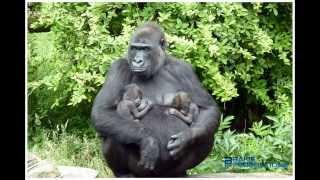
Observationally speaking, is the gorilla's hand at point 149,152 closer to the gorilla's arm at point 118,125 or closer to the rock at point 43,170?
the gorilla's arm at point 118,125

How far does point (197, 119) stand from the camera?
4273 millimetres

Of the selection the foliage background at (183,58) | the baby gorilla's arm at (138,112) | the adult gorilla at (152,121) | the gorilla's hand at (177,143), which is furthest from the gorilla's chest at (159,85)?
the foliage background at (183,58)

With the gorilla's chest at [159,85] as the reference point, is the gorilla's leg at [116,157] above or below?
below

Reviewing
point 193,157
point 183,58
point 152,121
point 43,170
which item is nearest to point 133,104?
point 152,121

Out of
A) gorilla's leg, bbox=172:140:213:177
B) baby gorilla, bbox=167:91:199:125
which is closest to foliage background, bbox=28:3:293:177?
gorilla's leg, bbox=172:140:213:177

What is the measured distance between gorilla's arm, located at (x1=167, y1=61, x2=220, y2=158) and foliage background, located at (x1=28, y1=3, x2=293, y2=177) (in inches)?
33.0

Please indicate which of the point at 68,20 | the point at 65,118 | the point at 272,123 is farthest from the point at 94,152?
the point at 272,123

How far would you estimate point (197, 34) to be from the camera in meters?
5.36

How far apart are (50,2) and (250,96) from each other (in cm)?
155

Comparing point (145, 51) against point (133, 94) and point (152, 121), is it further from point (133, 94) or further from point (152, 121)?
point (152, 121)

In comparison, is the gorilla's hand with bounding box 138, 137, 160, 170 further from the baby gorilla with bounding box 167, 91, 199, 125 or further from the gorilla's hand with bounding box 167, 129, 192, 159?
the baby gorilla with bounding box 167, 91, 199, 125

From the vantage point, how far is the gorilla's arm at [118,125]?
4137 millimetres

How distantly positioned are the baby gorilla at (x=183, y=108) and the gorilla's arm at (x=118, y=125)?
20 cm

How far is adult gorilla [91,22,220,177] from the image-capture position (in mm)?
4156
